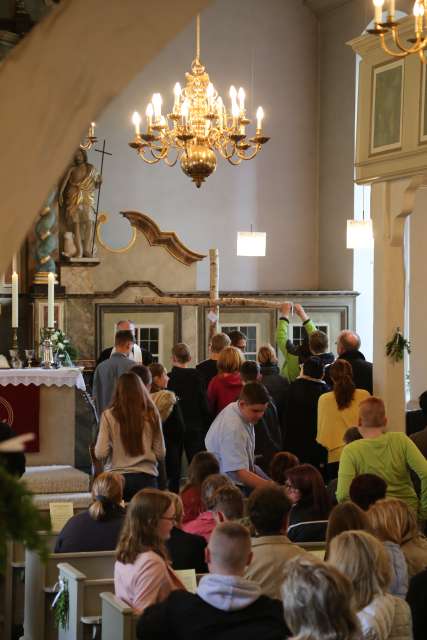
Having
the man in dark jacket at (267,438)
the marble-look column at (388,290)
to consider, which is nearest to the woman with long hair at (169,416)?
the man in dark jacket at (267,438)

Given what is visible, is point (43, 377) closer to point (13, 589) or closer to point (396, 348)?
point (396, 348)

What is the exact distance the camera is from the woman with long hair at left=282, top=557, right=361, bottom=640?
120 inches

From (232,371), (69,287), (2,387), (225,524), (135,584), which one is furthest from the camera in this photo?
(69,287)

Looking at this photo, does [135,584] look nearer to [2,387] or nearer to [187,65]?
[2,387]

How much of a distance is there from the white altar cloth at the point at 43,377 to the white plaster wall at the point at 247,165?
713 cm

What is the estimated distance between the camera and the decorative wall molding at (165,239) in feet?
52.3

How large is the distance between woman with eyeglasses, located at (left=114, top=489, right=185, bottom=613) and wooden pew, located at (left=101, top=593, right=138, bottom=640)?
9 cm

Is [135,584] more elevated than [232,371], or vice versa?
[232,371]

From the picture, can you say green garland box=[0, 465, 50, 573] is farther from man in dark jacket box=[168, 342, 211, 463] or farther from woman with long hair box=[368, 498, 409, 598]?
man in dark jacket box=[168, 342, 211, 463]

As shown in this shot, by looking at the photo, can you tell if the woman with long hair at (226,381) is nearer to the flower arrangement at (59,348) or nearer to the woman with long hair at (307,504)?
the flower arrangement at (59,348)

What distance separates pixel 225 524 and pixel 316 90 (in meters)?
15.6

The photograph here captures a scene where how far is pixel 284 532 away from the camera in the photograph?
15.1ft

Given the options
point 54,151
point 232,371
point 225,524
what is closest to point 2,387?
point 232,371

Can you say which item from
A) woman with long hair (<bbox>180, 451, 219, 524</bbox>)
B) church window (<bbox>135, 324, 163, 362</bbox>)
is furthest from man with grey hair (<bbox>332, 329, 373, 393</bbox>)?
church window (<bbox>135, 324, 163, 362</bbox>)
